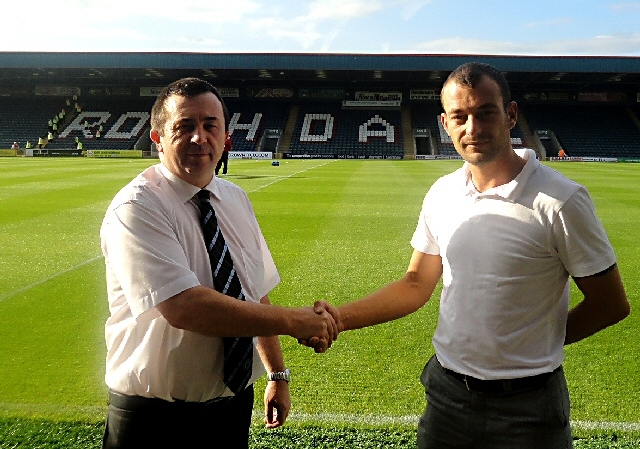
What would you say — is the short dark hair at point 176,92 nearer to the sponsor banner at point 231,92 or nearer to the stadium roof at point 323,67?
the stadium roof at point 323,67

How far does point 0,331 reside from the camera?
491 centimetres

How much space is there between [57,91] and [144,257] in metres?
54.5

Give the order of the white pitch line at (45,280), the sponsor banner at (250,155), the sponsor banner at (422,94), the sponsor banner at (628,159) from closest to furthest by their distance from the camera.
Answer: the white pitch line at (45,280), the sponsor banner at (250,155), the sponsor banner at (628,159), the sponsor banner at (422,94)

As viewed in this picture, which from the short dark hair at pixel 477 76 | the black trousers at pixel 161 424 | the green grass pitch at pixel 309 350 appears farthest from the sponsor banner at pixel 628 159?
the black trousers at pixel 161 424

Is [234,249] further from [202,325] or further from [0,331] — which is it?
[0,331]

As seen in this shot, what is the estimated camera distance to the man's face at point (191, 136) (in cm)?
210

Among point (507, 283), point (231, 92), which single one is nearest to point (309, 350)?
point (507, 283)

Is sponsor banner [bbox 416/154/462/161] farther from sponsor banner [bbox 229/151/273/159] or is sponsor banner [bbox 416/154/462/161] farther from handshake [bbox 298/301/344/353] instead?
handshake [bbox 298/301/344/353]

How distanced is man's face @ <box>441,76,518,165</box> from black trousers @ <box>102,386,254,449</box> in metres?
1.40

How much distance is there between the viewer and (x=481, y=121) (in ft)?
7.00

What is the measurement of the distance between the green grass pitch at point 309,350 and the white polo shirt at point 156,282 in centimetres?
138

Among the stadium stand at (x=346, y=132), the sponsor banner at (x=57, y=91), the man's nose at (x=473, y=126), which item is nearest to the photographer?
the man's nose at (x=473, y=126)

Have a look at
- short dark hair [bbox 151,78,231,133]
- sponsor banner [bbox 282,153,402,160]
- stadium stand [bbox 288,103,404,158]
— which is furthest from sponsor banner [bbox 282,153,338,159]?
short dark hair [bbox 151,78,231,133]

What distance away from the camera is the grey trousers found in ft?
6.81
